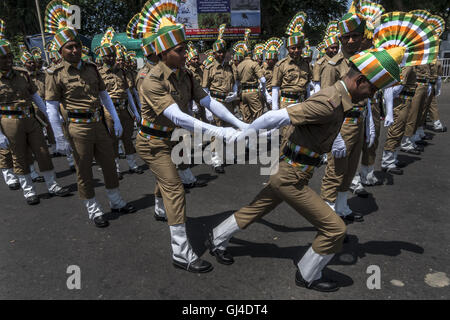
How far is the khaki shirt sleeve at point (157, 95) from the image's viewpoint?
3.05m

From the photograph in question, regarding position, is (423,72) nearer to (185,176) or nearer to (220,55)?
(220,55)

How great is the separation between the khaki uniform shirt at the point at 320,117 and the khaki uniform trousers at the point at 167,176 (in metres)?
1.27

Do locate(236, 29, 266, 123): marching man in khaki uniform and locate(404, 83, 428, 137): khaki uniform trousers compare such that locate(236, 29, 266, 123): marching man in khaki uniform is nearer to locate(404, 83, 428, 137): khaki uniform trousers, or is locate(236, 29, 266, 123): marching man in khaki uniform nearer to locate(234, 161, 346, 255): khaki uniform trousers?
locate(404, 83, 428, 137): khaki uniform trousers

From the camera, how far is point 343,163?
12.7 ft

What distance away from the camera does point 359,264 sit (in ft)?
11.2

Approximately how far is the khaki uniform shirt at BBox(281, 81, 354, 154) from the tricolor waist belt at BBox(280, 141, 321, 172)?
0.12ft

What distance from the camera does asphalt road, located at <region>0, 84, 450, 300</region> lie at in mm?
3102

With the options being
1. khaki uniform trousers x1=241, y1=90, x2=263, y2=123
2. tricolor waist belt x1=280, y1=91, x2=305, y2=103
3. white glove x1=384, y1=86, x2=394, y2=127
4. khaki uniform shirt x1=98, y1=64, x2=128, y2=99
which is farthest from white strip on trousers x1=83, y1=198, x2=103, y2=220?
khaki uniform trousers x1=241, y1=90, x2=263, y2=123

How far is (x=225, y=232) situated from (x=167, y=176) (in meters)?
0.81

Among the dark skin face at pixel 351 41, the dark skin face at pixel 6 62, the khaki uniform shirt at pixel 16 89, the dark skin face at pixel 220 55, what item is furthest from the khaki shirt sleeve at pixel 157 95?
the dark skin face at pixel 220 55

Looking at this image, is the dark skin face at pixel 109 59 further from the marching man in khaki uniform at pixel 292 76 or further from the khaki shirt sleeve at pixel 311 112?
the khaki shirt sleeve at pixel 311 112

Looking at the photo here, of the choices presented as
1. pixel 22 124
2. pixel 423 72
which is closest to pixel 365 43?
pixel 423 72
